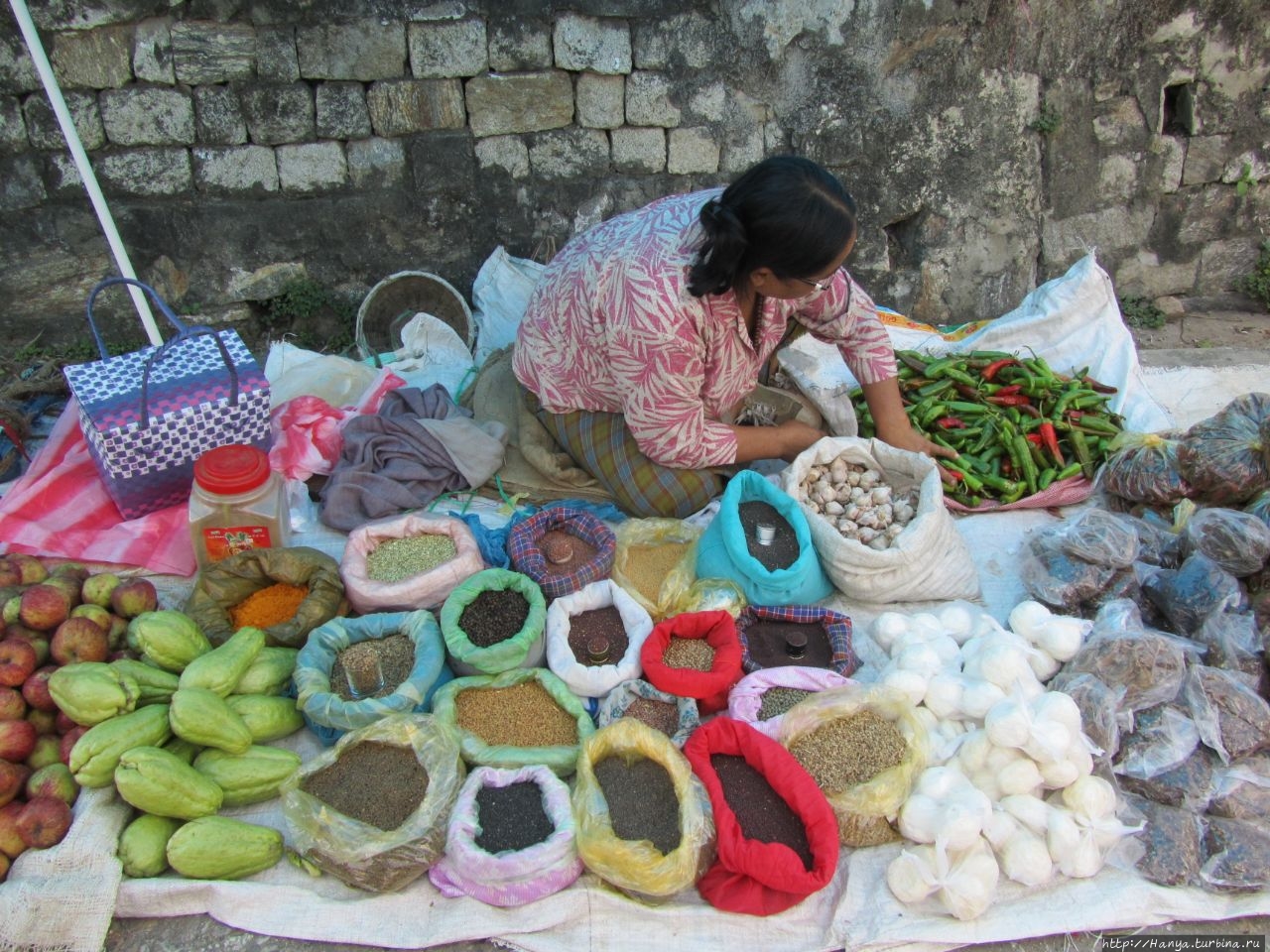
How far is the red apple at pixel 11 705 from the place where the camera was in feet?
7.07

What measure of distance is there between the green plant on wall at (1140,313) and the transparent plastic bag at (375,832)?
4156 mm

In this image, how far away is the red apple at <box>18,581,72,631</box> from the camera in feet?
7.69

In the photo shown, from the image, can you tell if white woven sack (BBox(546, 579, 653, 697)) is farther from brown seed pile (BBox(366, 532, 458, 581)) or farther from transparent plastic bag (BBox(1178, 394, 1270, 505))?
transparent plastic bag (BBox(1178, 394, 1270, 505))

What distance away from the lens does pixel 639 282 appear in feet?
8.69

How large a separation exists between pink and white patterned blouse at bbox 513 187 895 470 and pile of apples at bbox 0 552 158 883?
140cm

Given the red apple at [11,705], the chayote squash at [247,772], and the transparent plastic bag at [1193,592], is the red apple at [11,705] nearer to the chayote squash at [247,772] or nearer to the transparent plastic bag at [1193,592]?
the chayote squash at [247,772]

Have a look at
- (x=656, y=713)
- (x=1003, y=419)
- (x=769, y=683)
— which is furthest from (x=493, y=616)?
(x=1003, y=419)

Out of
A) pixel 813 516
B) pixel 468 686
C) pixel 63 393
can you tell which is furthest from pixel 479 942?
pixel 63 393

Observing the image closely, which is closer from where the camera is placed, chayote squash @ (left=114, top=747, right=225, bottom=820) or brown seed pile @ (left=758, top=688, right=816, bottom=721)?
chayote squash @ (left=114, top=747, right=225, bottom=820)

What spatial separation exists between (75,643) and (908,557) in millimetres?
2216

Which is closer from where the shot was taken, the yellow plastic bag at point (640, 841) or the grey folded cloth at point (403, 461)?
the yellow plastic bag at point (640, 841)

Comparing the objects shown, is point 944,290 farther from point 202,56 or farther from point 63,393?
point 63,393

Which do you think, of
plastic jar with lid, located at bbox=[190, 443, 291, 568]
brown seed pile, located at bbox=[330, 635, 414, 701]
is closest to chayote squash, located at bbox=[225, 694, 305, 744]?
brown seed pile, located at bbox=[330, 635, 414, 701]

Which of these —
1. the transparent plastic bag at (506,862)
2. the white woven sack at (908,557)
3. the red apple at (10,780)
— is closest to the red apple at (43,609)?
the red apple at (10,780)
